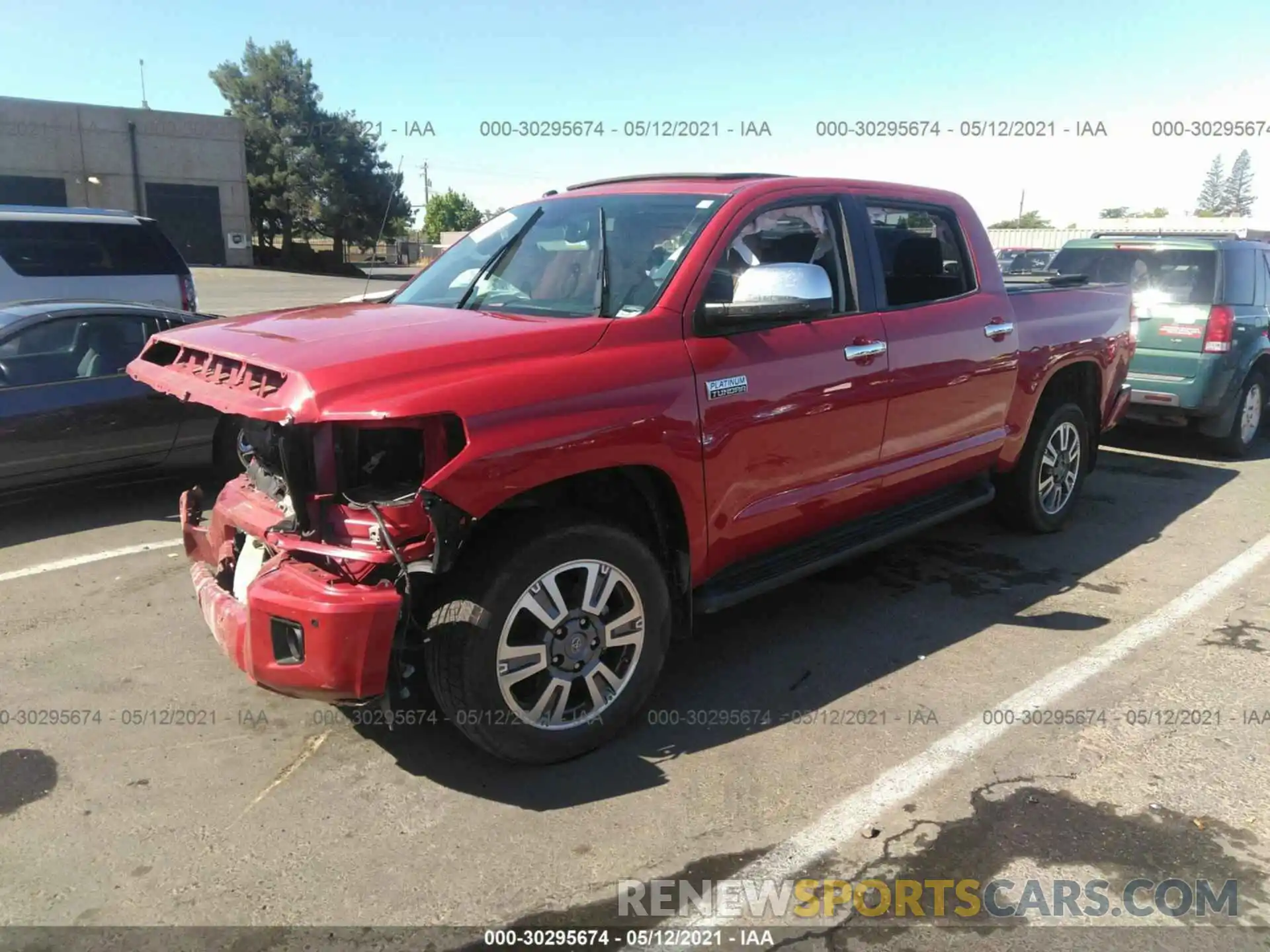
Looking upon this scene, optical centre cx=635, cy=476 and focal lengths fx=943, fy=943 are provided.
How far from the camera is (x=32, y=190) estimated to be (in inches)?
1398

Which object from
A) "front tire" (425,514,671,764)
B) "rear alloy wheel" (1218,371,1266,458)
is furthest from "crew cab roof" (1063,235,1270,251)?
"front tire" (425,514,671,764)

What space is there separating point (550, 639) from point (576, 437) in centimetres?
69

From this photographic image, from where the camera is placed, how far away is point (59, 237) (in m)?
10.1

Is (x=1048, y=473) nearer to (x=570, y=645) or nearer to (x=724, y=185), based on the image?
(x=724, y=185)

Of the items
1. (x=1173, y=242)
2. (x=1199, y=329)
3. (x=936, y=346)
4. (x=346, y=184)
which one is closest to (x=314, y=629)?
(x=936, y=346)

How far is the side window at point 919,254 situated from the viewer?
4.46m

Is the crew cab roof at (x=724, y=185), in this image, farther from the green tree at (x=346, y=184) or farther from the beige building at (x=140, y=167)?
the green tree at (x=346, y=184)

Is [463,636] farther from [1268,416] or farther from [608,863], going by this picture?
[1268,416]

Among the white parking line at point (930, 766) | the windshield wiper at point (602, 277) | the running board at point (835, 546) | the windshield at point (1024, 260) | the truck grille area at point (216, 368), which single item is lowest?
the white parking line at point (930, 766)

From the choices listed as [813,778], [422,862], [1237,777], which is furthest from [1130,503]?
[422,862]

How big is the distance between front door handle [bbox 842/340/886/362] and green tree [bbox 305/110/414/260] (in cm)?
4422

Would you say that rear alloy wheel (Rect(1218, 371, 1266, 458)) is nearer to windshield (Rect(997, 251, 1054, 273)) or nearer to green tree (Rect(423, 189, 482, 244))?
windshield (Rect(997, 251, 1054, 273))

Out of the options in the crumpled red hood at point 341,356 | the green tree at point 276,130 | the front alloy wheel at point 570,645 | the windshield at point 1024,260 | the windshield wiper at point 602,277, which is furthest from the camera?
the green tree at point 276,130

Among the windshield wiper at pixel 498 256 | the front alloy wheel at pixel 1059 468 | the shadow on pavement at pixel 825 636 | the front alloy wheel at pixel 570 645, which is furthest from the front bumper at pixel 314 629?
the front alloy wheel at pixel 1059 468
